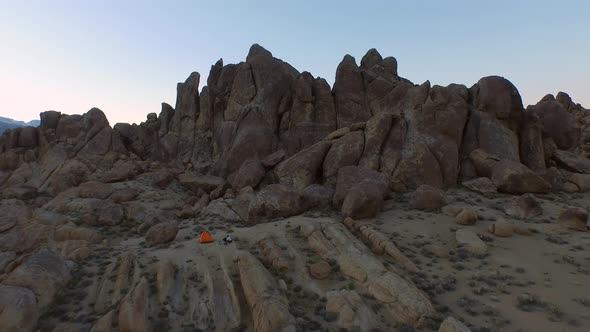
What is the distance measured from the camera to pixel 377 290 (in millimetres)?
19219

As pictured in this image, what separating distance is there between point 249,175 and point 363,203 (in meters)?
15.7

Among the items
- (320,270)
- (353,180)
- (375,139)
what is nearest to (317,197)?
(353,180)

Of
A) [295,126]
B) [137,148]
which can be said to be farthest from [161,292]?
[137,148]

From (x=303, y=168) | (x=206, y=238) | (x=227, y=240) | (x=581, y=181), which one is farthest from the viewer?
(x=303, y=168)

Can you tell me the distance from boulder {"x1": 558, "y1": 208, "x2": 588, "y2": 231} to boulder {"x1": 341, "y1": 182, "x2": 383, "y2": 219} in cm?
1342

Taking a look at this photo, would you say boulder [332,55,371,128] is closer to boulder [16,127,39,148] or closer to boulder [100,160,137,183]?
boulder [100,160,137,183]

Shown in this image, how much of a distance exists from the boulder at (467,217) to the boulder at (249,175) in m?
22.0

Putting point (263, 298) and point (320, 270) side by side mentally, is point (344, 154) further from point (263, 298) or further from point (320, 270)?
point (263, 298)

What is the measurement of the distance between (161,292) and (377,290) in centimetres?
1290

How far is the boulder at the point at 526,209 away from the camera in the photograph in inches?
1071

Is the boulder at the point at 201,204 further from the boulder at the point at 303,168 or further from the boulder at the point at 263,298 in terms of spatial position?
the boulder at the point at 263,298

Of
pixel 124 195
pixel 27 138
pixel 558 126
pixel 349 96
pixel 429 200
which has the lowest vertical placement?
pixel 429 200

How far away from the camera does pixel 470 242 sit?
2347cm

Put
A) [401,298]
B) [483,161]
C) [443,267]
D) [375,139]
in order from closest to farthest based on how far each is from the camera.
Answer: [401,298], [443,267], [483,161], [375,139]
